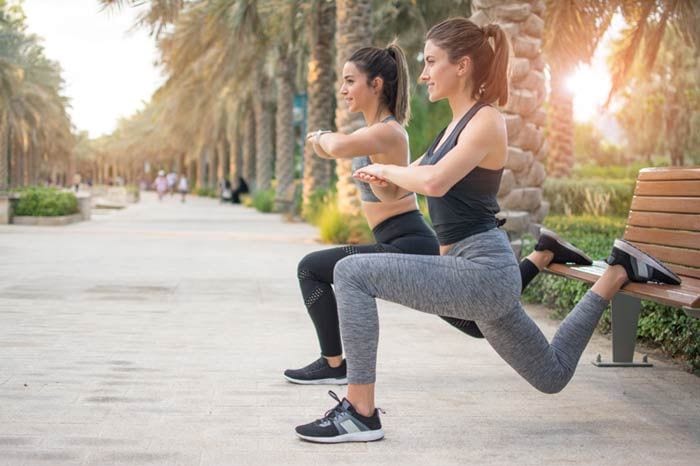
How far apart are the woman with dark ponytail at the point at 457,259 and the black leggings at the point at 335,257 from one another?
2.21 feet

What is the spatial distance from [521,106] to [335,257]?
271 inches

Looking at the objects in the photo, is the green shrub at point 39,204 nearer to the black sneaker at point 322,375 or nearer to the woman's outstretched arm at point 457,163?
the black sneaker at point 322,375

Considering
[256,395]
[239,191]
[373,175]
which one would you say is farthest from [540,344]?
[239,191]

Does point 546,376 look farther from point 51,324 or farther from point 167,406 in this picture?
point 51,324

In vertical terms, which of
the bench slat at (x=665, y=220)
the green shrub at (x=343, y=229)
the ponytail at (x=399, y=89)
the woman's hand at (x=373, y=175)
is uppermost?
the ponytail at (x=399, y=89)

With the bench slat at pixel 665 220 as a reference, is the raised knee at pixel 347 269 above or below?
below

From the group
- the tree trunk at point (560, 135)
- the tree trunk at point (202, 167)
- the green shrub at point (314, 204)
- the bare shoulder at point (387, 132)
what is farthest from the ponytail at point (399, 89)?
the tree trunk at point (202, 167)

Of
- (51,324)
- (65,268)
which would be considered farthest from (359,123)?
(51,324)

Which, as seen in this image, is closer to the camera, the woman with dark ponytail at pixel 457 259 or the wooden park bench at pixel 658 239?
the woman with dark ponytail at pixel 457 259

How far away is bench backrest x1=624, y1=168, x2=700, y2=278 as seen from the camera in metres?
4.80

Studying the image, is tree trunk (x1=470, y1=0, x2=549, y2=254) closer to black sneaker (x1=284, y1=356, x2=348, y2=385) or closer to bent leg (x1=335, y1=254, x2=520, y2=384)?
black sneaker (x1=284, y1=356, x2=348, y2=385)

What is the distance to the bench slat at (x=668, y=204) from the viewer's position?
15.8 ft

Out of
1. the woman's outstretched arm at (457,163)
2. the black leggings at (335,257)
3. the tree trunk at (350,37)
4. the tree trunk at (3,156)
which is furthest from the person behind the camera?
the tree trunk at (3,156)

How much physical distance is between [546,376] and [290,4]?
17.2m
